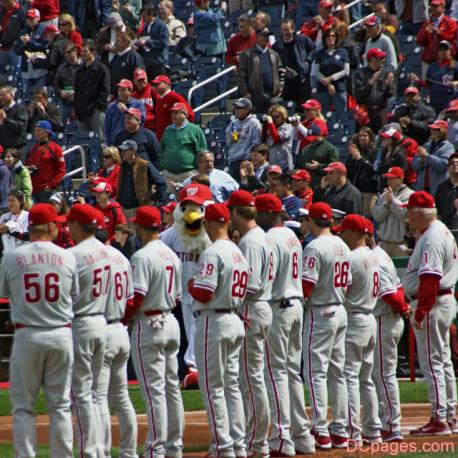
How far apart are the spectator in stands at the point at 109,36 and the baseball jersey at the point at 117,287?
36.3 ft

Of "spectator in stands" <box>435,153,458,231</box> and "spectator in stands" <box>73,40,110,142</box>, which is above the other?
"spectator in stands" <box>73,40,110,142</box>

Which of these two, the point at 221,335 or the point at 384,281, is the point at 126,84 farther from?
the point at 221,335

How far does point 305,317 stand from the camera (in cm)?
1227

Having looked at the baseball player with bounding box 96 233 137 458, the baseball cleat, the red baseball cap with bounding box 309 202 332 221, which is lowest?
the baseball cleat

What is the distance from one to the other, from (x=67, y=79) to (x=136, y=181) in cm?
444

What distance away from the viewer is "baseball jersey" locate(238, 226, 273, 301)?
11.5 m

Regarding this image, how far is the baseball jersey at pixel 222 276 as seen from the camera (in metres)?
11.1

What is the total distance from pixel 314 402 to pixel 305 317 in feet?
2.44

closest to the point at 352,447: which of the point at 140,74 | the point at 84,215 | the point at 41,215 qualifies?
the point at 84,215

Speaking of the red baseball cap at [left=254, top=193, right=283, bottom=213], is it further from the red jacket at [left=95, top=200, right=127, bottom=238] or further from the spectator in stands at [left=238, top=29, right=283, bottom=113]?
the spectator in stands at [left=238, top=29, right=283, bottom=113]

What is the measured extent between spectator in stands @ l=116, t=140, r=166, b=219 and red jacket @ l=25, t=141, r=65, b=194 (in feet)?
5.20

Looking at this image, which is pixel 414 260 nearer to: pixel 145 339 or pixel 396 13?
pixel 145 339

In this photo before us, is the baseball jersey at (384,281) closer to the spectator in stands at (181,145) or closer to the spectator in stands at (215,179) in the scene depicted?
the spectator in stands at (215,179)

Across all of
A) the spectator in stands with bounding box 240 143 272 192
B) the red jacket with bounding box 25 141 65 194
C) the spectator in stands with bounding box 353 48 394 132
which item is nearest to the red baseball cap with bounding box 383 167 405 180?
the spectator in stands with bounding box 240 143 272 192
